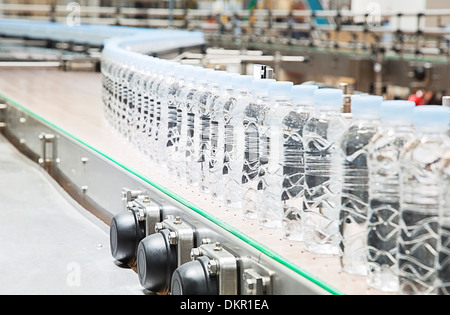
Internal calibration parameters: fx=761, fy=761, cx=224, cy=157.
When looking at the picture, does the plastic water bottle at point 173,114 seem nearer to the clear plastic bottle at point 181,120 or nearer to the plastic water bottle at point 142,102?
the clear plastic bottle at point 181,120

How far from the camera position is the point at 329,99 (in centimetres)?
111

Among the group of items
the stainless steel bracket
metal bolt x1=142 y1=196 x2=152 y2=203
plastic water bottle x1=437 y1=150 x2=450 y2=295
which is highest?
plastic water bottle x1=437 y1=150 x2=450 y2=295

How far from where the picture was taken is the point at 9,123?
Result: 11.6 ft

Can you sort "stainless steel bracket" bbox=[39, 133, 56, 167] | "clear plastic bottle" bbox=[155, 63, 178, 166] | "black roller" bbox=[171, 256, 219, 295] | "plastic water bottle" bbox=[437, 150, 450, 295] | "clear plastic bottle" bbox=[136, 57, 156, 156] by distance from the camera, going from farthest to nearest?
1. "stainless steel bracket" bbox=[39, 133, 56, 167]
2. "clear plastic bottle" bbox=[136, 57, 156, 156]
3. "clear plastic bottle" bbox=[155, 63, 178, 166]
4. "black roller" bbox=[171, 256, 219, 295]
5. "plastic water bottle" bbox=[437, 150, 450, 295]

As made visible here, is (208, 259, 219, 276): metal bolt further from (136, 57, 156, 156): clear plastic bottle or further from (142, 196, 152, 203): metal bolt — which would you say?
(136, 57, 156, 156): clear plastic bottle

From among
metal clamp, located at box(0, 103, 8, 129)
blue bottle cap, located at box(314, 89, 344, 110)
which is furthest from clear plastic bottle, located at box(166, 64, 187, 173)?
metal clamp, located at box(0, 103, 8, 129)

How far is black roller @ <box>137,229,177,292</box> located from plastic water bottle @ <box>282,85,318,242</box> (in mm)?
248

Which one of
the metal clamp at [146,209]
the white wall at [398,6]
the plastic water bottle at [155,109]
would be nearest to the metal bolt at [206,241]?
the metal clamp at [146,209]

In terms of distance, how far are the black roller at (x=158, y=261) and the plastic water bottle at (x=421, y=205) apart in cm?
52

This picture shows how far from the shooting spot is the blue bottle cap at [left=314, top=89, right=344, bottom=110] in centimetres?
111

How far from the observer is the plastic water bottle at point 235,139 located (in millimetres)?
1396

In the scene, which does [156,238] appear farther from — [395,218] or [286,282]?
[395,218]

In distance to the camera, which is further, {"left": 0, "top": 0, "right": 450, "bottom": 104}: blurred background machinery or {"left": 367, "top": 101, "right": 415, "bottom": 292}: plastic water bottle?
{"left": 0, "top": 0, "right": 450, "bottom": 104}: blurred background machinery
